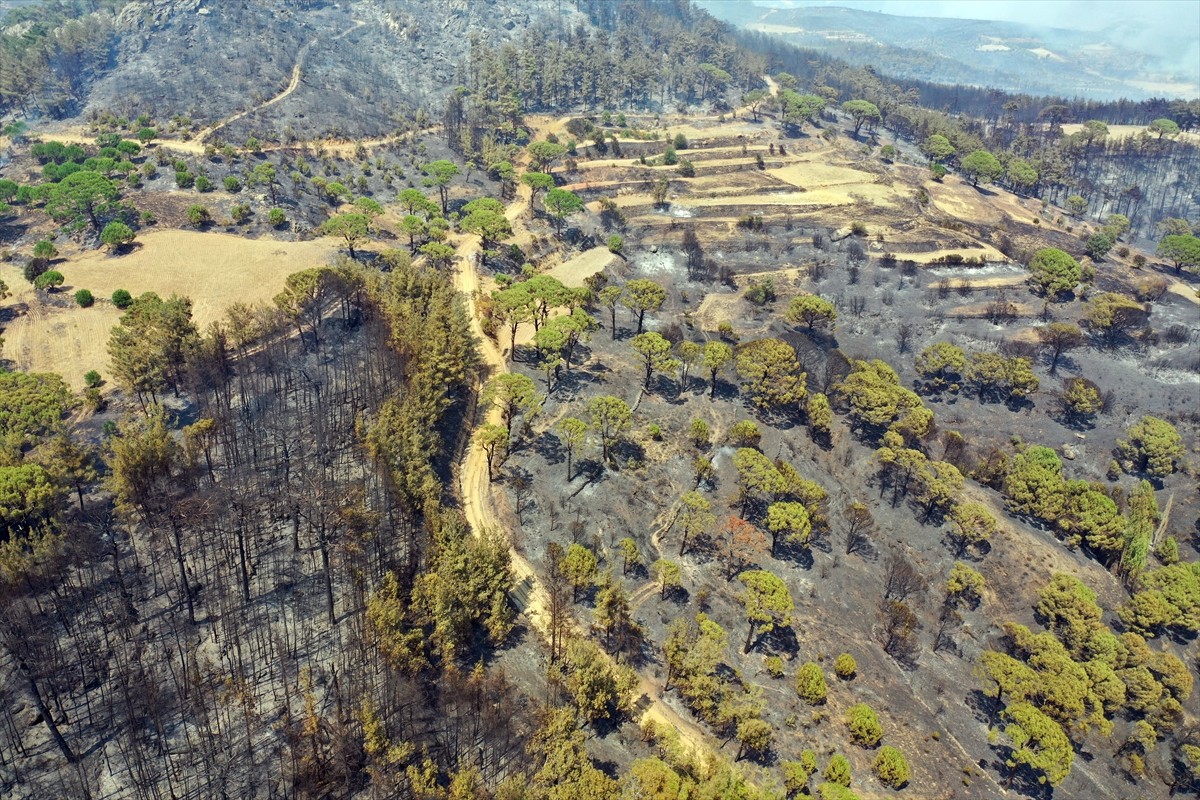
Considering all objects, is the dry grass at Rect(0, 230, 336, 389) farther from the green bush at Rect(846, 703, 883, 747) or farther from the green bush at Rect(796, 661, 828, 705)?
the green bush at Rect(846, 703, 883, 747)

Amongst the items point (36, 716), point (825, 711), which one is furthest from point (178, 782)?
point (825, 711)

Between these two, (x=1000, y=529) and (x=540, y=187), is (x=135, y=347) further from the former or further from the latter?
(x=1000, y=529)

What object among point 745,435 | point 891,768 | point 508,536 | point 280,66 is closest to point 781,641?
point 891,768

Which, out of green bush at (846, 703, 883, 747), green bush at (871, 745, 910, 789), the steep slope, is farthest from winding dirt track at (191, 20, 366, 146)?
A: green bush at (871, 745, 910, 789)

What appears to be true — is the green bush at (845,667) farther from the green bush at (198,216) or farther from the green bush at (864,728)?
the green bush at (198,216)

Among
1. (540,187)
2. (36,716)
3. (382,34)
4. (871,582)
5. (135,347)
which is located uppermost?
(382,34)

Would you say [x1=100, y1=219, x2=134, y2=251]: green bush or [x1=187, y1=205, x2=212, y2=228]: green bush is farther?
[x1=187, y1=205, x2=212, y2=228]: green bush

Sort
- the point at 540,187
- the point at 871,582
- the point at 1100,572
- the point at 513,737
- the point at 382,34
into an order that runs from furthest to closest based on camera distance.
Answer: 1. the point at 382,34
2. the point at 540,187
3. the point at 1100,572
4. the point at 871,582
5. the point at 513,737
